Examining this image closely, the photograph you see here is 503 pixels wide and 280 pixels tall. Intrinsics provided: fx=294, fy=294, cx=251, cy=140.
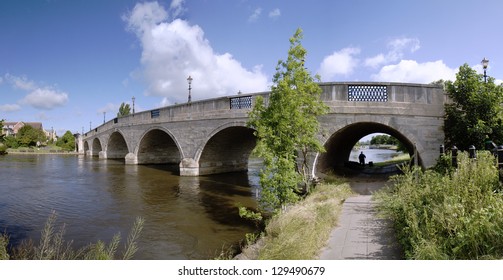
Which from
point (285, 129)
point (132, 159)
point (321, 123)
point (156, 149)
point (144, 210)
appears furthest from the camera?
point (156, 149)

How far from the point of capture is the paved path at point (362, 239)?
4.80 metres

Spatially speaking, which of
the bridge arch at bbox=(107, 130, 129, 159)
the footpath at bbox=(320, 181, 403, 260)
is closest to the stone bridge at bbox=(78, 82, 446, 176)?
the bridge arch at bbox=(107, 130, 129, 159)

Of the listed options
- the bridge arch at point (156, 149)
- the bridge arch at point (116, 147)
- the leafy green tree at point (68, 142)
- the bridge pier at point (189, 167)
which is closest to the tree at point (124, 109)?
the leafy green tree at point (68, 142)

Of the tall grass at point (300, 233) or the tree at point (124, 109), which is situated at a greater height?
the tree at point (124, 109)

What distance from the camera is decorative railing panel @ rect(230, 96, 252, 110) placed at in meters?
15.6

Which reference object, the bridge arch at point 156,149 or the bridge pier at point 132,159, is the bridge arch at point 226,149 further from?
the bridge pier at point 132,159

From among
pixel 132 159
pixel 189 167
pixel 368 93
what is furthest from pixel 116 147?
pixel 368 93

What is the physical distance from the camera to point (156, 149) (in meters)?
28.4

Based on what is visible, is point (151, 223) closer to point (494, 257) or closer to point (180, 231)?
point (180, 231)

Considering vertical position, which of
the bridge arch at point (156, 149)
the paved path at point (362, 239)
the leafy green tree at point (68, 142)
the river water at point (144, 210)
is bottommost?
the river water at point (144, 210)

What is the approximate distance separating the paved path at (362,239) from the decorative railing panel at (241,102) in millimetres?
9307

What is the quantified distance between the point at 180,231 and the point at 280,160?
3.68 meters

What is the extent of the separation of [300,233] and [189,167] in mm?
14881

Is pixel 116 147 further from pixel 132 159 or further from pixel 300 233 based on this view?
pixel 300 233
